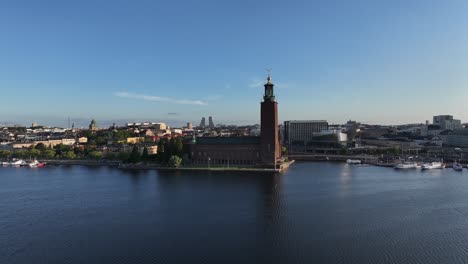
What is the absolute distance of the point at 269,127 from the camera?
3522 centimetres

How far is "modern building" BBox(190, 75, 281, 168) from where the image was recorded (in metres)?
34.9

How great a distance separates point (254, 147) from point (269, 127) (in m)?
2.36

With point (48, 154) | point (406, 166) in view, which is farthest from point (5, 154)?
point (406, 166)

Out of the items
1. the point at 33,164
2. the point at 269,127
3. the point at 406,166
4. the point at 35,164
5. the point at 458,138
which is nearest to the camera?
the point at 269,127

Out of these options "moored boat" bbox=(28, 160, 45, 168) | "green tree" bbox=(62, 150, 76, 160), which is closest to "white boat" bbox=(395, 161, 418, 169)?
"green tree" bbox=(62, 150, 76, 160)

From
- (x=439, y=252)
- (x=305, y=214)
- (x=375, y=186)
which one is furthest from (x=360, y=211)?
(x=375, y=186)

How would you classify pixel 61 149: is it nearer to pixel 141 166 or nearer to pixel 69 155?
pixel 69 155

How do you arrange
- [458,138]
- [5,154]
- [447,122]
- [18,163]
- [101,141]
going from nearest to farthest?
[18,163]
[5,154]
[458,138]
[101,141]
[447,122]

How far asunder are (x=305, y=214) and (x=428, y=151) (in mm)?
39483

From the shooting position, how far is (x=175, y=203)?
1986cm

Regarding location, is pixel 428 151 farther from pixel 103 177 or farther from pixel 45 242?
pixel 45 242

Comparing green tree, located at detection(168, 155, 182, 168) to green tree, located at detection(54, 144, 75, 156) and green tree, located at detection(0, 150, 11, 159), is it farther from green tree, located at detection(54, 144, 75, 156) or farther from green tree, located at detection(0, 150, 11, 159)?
green tree, located at detection(0, 150, 11, 159)

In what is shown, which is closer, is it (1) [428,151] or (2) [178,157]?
(2) [178,157]

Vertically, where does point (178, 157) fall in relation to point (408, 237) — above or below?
above
